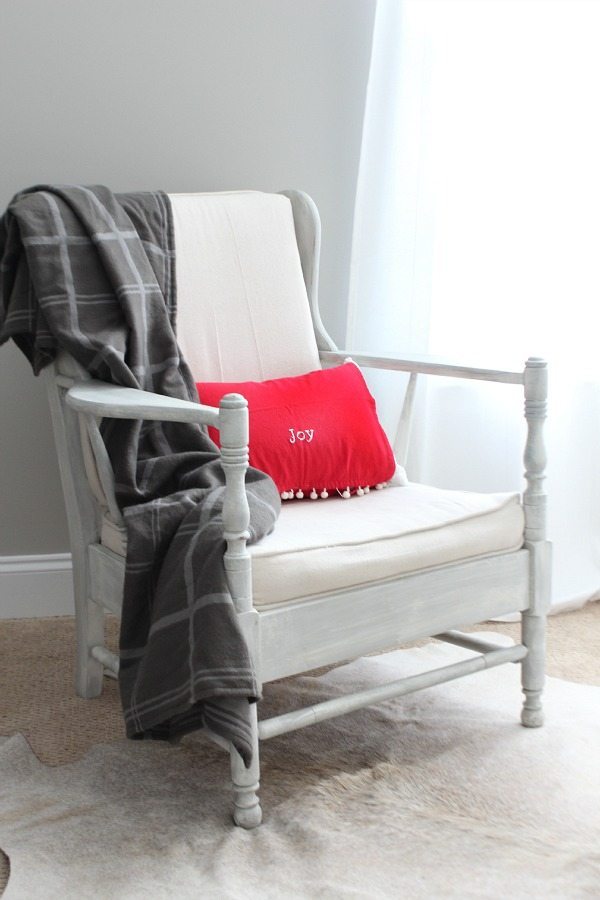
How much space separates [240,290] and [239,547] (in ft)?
2.27

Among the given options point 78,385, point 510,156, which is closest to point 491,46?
point 510,156

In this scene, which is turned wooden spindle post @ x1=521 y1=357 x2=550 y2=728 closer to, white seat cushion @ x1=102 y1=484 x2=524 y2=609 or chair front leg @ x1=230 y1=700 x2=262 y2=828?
white seat cushion @ x1=102 y1=484 x2=524 y2=609

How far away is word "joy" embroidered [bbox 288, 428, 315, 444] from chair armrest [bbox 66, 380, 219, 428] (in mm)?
244

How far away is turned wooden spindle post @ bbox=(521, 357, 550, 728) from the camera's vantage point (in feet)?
5.39

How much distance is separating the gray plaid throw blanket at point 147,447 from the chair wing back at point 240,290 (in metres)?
0.05

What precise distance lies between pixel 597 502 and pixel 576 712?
686 mm

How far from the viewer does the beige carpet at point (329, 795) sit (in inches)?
51.2

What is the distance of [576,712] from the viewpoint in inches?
69.9

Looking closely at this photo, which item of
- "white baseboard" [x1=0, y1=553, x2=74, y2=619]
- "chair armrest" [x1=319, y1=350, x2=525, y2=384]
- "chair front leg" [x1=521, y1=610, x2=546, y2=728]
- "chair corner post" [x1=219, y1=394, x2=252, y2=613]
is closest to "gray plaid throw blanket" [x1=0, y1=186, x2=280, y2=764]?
"chair corner post" [x1=219, y1=394, x2=252, y2=613]

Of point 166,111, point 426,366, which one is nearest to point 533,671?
point 426,366

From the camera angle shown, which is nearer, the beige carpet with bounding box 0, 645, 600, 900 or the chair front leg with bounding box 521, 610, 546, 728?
the beige carpet with bounding box 0, 645, 600, 900

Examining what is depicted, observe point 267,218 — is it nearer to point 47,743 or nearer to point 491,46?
point 491,46

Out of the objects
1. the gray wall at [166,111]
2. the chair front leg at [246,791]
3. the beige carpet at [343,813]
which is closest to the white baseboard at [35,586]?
the gray wall at [166,111]

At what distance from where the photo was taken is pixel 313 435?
1705 millimetres
